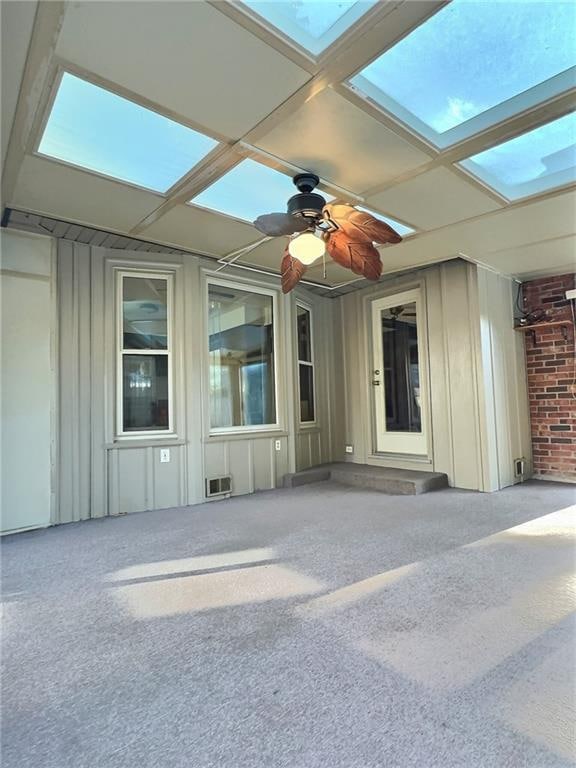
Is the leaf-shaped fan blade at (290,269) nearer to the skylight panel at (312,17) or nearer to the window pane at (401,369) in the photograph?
the skylight panel at (312,17)

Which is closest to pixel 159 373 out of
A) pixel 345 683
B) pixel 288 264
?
pixel 288 264

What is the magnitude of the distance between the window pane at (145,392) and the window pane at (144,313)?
160mm

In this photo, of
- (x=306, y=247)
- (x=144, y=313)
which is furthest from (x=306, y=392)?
(x=306, y=247)

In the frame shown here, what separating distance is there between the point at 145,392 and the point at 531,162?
3642 millimetres

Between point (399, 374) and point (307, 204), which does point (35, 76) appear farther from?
point (399, 374)

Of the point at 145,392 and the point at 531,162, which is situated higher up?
the point at 531,162

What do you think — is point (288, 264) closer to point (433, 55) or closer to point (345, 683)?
point (433, 55)

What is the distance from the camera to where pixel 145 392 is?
4027mm

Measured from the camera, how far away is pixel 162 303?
4.18m

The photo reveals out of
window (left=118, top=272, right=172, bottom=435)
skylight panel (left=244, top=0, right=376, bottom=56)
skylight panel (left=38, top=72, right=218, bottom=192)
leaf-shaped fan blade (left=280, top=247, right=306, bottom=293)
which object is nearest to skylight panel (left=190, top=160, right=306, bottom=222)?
skylight panel (left=38, top=72, right=218, bottom=192)

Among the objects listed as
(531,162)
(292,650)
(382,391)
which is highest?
(531,162)

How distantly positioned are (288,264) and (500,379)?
289 centimetres

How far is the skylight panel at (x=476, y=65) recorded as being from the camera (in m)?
1.64

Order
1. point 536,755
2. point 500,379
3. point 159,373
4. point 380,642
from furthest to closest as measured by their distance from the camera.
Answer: point 500,379, point 159,373, point 380,642, point 536,755
